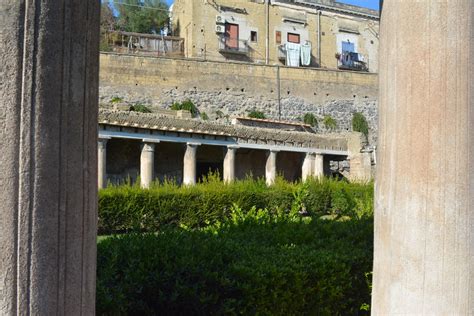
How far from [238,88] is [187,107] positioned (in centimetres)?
396

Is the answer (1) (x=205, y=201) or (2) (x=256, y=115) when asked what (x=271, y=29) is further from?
(1) (x=205, y=201)

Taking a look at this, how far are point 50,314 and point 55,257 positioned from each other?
16cm

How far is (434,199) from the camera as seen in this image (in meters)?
2.11

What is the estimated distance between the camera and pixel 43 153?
1.33 meters

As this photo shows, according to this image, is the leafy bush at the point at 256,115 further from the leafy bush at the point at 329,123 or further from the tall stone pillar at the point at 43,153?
the tall stone pillar at the point at 43,153

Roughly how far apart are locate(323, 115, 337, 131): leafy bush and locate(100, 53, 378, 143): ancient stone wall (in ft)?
1.00

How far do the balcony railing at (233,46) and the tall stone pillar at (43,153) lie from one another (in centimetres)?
3175

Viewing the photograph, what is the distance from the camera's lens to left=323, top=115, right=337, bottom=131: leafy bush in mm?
30370

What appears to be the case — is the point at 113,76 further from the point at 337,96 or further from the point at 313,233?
the point at 313,233

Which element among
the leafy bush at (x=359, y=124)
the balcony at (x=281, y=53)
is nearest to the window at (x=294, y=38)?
the balcony at (x=281, y=53)

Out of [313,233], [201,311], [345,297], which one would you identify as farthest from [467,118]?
[313,233]

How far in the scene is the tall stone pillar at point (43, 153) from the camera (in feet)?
4.28

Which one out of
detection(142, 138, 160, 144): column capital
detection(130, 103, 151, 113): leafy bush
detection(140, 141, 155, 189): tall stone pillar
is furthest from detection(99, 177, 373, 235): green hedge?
detection(130, 103, 151, 113): leafy bush

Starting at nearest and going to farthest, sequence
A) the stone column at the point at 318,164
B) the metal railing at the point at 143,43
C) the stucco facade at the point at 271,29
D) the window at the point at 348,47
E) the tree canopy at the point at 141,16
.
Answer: the stone column at the point at 318,164 < the metal railing at the point at 143,43 < the stucco facade at the point at 271,29 < the tree canopy at the point at 141,16 < the window at the point at 348,47
